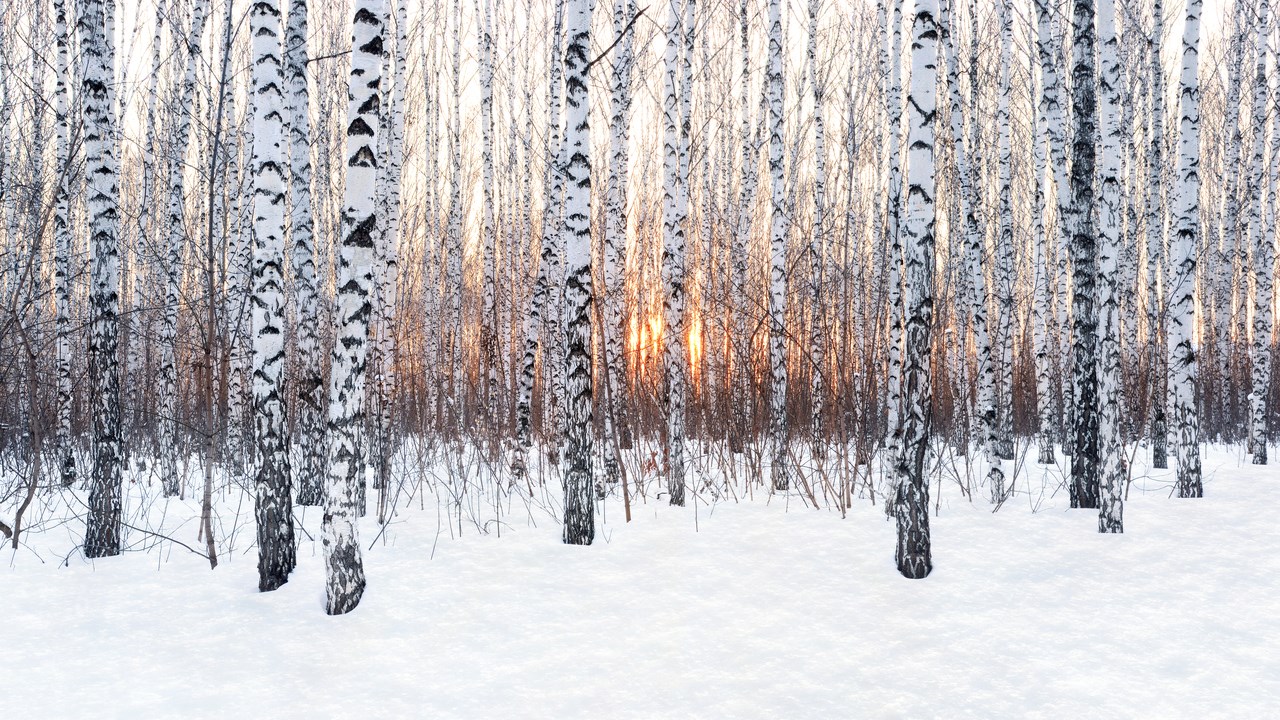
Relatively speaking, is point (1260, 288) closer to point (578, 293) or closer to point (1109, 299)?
point (1109, 299)

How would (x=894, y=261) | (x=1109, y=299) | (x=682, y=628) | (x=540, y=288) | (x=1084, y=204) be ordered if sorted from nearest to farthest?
1. (x=682, y=628)
2. (x=894, y=261)
3. (x=1084, y=204)
4. (x=1109, y=299)
5. (x=540, y=288)

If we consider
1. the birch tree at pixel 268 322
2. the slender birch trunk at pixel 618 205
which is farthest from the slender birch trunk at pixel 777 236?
the birch tree at pixel 268 322

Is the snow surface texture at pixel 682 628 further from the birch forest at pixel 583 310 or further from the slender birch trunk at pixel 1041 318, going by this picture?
Result: the slender birch trunk at pixel 1041 318

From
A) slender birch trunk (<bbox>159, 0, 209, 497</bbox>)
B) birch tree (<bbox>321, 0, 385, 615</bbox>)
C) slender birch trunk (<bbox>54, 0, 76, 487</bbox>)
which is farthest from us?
slender birch trunk (<bbox>159, 0, 209, 497</bbox>)

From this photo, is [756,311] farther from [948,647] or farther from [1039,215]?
[948,647]

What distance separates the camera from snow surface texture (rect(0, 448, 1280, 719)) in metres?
3.25

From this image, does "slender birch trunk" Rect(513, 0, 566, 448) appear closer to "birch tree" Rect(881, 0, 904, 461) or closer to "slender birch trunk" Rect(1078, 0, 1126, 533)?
"birch tree" Rect(881, 0, 904, 461)

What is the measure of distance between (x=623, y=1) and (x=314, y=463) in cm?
575

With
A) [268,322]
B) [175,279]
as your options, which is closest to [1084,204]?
[268,322]

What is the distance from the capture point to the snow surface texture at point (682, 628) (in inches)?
128

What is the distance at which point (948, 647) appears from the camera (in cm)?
372

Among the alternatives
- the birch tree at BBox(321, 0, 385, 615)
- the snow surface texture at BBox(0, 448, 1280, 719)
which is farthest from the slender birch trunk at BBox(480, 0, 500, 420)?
the birch tree at BBox(321, 0, 385, 615)

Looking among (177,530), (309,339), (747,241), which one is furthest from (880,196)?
(177,530)

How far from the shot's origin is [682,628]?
13.3 ft
